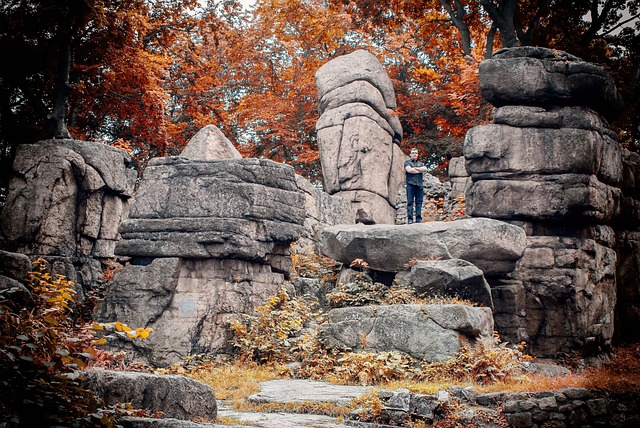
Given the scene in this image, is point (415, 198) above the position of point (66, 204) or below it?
above

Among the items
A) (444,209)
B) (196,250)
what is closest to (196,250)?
(196,250)

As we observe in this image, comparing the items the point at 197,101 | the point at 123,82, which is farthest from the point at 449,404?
the point at 197,101

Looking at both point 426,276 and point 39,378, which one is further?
point 426,276

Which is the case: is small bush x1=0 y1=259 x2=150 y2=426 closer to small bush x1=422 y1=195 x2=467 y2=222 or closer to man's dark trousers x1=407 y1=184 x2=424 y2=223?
man's dark trousers x1=407 y1=184 x2=424 y2=223

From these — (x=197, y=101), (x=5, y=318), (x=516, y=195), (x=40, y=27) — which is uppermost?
(x=197, y=101)

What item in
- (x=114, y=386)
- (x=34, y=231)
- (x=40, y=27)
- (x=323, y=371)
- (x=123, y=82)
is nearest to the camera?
(x=114, y=386)

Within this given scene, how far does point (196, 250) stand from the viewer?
952 centimetres

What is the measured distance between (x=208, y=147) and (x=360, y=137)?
7.68m

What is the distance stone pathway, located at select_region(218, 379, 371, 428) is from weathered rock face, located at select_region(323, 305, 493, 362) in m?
1.06

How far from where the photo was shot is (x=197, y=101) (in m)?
20.3

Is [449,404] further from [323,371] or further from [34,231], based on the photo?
[34,231]

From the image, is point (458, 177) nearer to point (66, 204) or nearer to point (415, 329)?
point (415, 329)

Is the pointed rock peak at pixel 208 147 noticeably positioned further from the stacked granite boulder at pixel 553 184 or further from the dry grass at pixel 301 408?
the stacked granite boulder at pixel 553 184

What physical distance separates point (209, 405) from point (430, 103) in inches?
745
